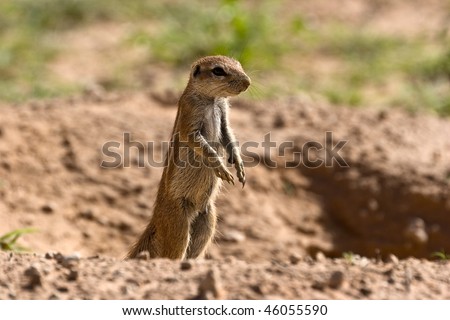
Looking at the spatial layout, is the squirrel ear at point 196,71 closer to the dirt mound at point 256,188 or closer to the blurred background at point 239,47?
the dirt mound at point 256,188

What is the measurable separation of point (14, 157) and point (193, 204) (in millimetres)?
2056

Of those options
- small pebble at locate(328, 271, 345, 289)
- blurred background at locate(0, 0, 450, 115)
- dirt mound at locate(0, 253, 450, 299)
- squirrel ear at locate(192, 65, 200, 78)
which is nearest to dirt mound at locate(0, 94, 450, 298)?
blurred background at locate(0, 0, 450, 115)

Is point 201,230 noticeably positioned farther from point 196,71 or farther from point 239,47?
point 239,47

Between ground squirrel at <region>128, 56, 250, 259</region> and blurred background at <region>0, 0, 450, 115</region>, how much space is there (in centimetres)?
326

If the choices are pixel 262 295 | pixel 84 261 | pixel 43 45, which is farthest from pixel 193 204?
pixel 43 45

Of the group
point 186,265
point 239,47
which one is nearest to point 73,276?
point 186,265

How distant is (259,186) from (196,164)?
6.08ft

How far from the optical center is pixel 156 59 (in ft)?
34.8

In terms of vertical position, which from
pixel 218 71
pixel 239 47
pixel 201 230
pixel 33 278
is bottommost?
pixel 33 278

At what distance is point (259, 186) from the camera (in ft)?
23.9

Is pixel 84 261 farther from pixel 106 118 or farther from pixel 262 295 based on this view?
pixel 106 118

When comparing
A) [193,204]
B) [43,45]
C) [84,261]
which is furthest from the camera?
[43,45]

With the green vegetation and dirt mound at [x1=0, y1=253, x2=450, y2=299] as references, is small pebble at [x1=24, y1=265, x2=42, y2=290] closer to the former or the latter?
dirt mound at [x1=0, y1=253, x2=450, y2=299]

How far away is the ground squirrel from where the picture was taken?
5312 mm
